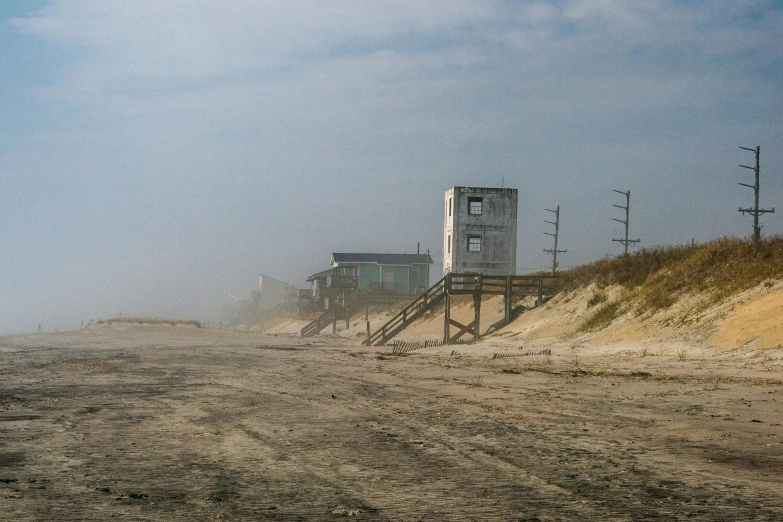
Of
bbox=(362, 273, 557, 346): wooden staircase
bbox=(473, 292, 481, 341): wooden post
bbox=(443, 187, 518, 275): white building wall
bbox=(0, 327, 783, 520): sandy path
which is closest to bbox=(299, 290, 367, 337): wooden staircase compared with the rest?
bbox=(443, 187, 518, 275): white building wall

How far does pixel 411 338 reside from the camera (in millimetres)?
43031

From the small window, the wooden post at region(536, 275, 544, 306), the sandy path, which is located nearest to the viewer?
the sandy path

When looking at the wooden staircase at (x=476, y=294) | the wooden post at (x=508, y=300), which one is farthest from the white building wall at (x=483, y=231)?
the wooden post at (x=508, y=300)

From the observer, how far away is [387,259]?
8869 centimetres

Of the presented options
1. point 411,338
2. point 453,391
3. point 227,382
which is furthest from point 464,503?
point 411,338

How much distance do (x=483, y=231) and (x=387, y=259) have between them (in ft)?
107

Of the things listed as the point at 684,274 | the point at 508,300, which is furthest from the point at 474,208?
the point at 684,274

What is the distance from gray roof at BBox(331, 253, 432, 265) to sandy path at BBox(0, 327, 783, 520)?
233 ft

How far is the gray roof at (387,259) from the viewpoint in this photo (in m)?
87.6

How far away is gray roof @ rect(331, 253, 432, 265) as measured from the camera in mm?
87600

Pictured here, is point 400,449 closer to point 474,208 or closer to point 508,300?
point 508,300

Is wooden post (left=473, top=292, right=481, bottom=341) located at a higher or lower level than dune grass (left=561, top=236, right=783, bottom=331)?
lower

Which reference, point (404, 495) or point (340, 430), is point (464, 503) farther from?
point (340, 430)

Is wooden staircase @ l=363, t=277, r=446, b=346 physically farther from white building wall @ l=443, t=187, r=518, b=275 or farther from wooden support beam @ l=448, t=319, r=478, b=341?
white building wall @ l=443, t=187, r=518, b=275
